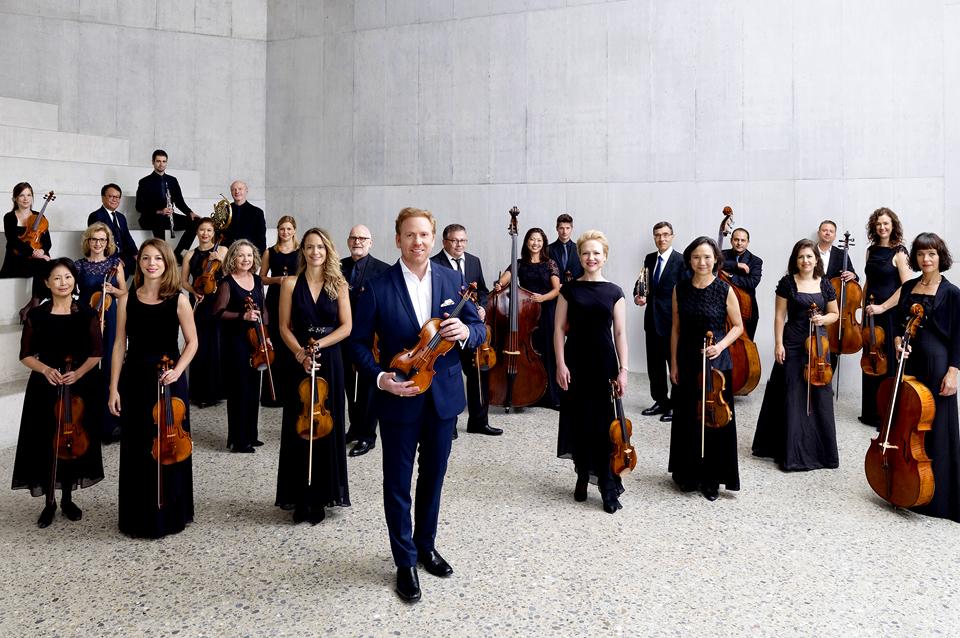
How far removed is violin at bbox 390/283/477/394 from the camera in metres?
2.55

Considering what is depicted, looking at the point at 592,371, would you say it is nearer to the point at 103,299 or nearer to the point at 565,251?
the point at 565,251

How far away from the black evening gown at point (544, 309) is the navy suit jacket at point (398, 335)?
2904 mm

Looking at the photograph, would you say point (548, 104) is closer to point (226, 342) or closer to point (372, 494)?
point (226, 342)

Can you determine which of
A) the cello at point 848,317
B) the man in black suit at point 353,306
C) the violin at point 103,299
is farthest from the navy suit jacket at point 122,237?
the cello at point 848,317

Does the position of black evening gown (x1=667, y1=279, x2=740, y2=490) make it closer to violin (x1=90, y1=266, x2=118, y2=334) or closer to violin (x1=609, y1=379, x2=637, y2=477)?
violin (x1=609, y1=379, x2=637, y2=477)

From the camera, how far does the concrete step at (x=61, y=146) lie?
7.54m

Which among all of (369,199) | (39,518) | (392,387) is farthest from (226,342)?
(369,199)

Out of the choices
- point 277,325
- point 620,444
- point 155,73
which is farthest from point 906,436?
point 155,73

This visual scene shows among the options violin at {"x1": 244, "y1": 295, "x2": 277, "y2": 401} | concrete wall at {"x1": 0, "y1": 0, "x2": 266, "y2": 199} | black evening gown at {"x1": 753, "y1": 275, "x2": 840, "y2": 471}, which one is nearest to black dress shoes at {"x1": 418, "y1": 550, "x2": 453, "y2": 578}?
violin at {"x1": 244, "y1": 295, "x2": 277, "y2": 401}

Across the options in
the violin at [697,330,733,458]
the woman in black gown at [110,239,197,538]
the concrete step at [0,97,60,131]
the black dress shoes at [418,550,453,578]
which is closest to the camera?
the black dress shoes at [418,550,453,578]

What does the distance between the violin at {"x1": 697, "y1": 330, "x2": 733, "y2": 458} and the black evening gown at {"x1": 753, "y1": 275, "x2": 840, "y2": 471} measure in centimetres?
74

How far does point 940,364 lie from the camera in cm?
353

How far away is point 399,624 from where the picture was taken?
2533 millimetres

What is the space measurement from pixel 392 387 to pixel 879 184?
233 inches
